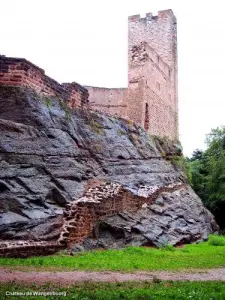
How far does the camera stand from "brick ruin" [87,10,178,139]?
23953 mm


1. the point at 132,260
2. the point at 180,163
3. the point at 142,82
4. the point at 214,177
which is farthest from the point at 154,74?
the point at 132,260

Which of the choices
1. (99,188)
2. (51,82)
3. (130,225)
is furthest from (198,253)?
(51,82)

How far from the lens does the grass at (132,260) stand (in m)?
9.16

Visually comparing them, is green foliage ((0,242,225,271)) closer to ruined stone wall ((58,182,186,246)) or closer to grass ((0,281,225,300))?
ruined stone wall ((58,182,186,246))

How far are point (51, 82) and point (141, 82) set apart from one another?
9106 millimetres

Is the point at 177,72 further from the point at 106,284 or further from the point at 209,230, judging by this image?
the point at 106,284

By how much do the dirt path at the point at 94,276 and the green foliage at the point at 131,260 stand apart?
60 centimetres

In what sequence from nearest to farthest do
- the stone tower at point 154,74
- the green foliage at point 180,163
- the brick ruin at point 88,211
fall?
1. the brick ruin at point 88,211
2. the green foliage at point 180,163
3. the stone tower at point 154,74

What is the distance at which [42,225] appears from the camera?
11.4 metres

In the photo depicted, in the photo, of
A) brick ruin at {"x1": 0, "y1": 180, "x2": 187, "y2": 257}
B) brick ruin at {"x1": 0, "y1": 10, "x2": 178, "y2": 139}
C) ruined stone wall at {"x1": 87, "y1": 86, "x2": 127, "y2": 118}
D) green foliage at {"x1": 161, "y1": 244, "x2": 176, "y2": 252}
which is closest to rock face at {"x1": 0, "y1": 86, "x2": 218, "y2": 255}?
brick ruin at {"x1": 0, "y1": 180, "x2": 187, "y2": 257}

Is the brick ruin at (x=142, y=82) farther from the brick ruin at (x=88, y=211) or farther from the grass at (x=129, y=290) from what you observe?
the grass at (x=129, y=290)

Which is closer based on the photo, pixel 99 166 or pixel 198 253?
pixel 198 253

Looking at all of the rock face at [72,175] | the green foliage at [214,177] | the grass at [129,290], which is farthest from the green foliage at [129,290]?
the green foliage at [214,177]

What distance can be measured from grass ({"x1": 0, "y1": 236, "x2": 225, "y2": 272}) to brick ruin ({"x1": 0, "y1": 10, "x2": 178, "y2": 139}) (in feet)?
23.1
